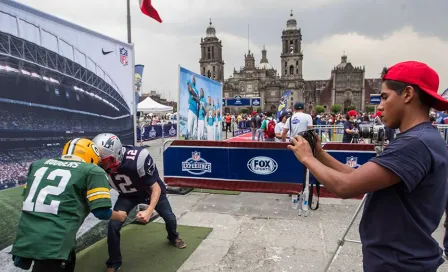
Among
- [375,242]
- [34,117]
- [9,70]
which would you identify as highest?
[9,70]

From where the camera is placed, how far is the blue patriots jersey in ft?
12.5

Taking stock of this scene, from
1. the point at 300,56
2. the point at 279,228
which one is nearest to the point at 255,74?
the point at 300,56

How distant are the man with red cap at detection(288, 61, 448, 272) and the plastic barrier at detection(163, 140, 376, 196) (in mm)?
4780

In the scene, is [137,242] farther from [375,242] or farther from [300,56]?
[300,56]

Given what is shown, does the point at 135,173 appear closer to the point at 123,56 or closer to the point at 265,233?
the point at 123,56

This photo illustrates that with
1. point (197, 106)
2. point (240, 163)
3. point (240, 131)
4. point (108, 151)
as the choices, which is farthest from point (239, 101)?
point (108, 151)

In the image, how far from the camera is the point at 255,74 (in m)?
120

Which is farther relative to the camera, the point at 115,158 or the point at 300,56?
the point at 300,56

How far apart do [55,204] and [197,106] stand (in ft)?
25.0

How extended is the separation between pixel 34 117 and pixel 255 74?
119 metres

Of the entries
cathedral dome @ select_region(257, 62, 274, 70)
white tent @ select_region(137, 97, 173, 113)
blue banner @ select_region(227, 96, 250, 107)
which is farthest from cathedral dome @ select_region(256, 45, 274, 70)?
white tent @ select_region(137, 97, 173, 113)

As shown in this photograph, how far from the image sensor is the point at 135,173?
384 cm

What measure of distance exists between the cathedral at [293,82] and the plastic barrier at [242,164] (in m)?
90.2

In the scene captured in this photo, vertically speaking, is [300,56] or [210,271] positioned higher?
[300,56]
